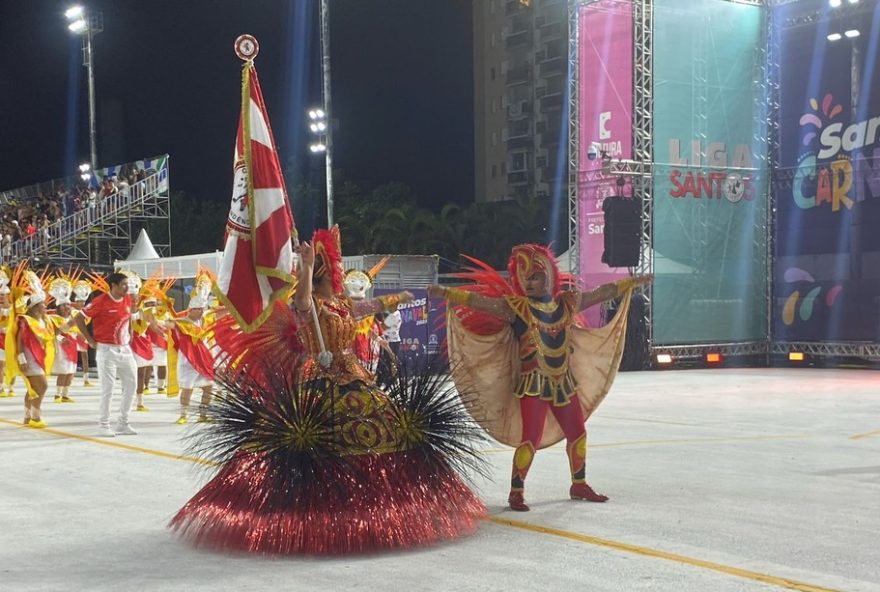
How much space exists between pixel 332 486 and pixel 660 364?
16670 millimetres

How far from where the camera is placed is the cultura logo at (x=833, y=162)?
67.3 feet

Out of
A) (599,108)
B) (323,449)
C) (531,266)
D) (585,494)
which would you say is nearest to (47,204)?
(599,108)

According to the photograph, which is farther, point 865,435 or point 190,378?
point 190,378

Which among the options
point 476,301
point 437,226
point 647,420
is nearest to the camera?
point 476,301

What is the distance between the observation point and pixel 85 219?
31.8 meters

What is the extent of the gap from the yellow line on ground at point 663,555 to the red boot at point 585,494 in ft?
2.67

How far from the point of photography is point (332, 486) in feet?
18.6

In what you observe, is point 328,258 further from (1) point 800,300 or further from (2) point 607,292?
(1) point 800,300

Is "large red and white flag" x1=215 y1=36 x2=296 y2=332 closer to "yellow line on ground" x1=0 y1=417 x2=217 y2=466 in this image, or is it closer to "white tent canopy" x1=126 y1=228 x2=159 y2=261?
"yellow line on ground" x1=0 y1=417 x2=217 y2=466

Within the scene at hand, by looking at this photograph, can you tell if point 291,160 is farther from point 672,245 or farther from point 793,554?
point 793,554

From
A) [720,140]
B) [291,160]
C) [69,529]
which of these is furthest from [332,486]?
[291,160]

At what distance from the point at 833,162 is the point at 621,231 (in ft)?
17.0

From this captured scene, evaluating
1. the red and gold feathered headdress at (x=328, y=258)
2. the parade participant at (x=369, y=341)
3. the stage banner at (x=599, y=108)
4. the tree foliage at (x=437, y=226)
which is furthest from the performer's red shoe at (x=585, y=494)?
the tree foliage at (x=437, y=226)

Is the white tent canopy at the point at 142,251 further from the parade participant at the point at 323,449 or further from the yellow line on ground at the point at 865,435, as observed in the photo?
the parade participant at the point at 323,449
